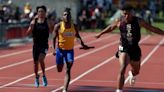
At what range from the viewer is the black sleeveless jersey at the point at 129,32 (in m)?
12.3

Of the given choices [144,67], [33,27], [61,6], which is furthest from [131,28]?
[61,6]

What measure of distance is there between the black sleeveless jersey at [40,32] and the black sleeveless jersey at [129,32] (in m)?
2.49

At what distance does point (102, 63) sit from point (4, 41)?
372 inches

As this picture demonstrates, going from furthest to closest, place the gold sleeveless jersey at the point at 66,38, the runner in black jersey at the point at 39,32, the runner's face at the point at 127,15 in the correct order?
the runner in black jersey at the point at 39,32, the gold sleeveless jersey at the point at 66,38, the runner's face at the point at 127,15

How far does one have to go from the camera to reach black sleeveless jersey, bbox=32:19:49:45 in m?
14.1

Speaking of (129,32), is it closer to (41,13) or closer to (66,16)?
(66,16)

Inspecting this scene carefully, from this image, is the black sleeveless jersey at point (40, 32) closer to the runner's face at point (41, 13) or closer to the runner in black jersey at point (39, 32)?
Answer: the runner in black jersey at point (39, 32)

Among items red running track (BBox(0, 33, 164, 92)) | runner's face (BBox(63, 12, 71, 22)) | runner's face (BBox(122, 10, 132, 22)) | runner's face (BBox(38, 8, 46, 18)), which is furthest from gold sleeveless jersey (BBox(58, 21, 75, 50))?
runner's face (BBox(122, 10, 132, 22))

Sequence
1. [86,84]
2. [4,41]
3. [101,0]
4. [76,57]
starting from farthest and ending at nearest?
1. [101,0]
2. [4,41]
3. [76,57]
4. [86,84]

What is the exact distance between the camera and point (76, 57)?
24.2m

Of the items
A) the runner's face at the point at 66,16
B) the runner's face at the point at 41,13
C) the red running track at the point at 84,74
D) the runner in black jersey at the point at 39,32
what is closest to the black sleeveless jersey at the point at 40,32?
the runner in black jersey at the point at 39,32

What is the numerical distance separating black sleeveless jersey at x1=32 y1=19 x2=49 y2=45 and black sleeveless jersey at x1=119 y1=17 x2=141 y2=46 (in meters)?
2.49

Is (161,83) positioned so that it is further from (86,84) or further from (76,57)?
(76,57)

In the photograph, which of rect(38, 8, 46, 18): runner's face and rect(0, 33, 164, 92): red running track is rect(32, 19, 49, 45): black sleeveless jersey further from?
rect(0, 33, 164, 92): red running track
